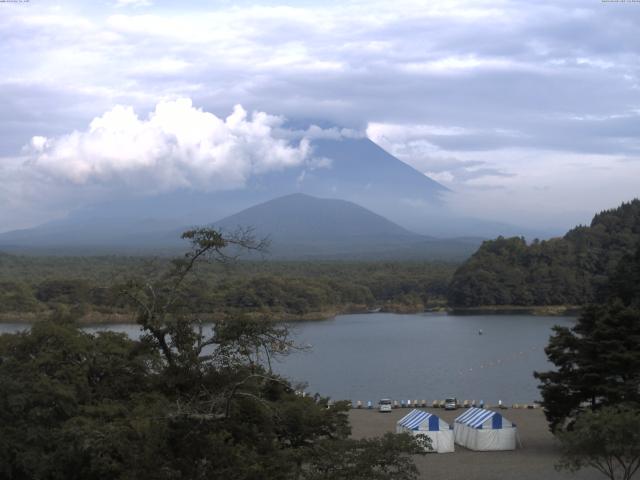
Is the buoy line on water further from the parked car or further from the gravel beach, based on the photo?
the gravel beach

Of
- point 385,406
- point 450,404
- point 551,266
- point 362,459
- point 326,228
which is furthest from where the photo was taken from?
point 326,228

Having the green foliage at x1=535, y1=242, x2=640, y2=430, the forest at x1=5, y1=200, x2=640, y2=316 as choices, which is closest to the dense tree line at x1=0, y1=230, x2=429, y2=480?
the green foliage at x1=535, y1=242, x2=640, y2=430

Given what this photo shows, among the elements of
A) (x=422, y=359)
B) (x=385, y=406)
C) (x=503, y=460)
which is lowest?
(x=422, y=359)

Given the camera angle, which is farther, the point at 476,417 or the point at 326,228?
the point at 326,228

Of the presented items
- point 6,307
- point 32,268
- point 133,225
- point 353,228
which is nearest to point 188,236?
point 6,307

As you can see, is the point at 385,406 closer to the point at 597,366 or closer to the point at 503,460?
the point at 503,460

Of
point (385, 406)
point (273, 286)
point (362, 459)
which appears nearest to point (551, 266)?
point (273, 286)

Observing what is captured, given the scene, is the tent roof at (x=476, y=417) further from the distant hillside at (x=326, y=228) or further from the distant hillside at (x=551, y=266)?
the distant hillside at (x=326, y=228)

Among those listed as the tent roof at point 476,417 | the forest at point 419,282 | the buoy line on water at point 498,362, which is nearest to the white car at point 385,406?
the tent roof at point 476,417
